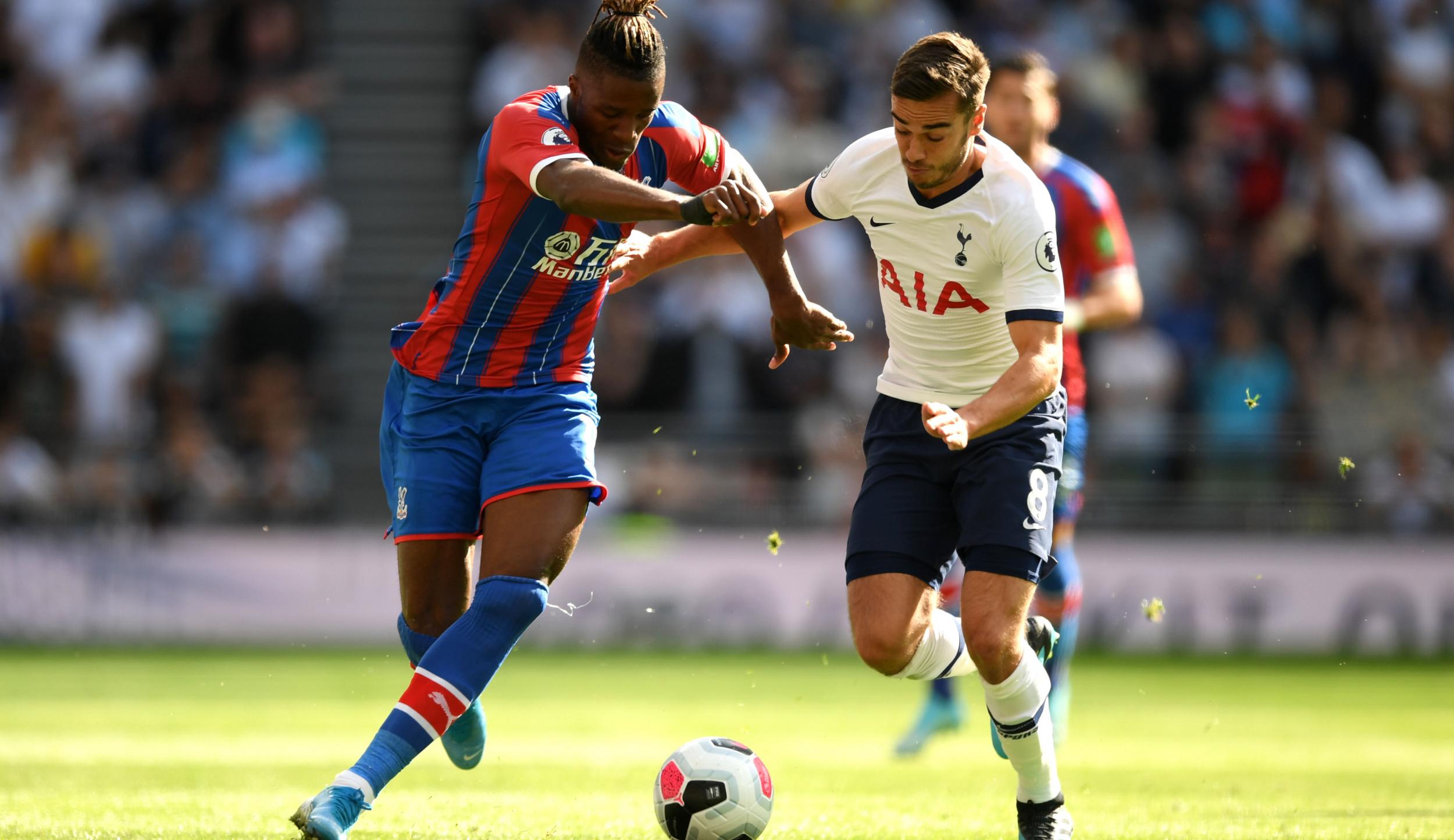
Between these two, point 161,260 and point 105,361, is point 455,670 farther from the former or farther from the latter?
point 161,260

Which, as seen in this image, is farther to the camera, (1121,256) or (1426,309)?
(1426,309)

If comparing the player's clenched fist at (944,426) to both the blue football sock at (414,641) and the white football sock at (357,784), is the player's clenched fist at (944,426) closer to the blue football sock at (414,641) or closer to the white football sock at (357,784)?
the white football sock at (357,784)

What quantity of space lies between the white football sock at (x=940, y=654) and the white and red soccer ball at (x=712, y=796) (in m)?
0.64

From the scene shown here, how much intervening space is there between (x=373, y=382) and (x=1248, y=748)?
10249 mm

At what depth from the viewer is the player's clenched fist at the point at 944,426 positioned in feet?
16.2

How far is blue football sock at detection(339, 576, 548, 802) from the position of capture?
534 centimetres

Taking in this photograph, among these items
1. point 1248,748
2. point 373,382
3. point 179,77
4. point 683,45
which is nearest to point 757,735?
point 1248,748

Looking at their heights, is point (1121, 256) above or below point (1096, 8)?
below

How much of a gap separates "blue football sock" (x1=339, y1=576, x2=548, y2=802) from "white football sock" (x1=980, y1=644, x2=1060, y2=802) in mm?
1512

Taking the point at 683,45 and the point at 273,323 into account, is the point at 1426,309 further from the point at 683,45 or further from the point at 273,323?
the point at 273,323

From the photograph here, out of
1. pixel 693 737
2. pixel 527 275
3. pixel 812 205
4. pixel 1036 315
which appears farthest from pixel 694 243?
pixel 693 737

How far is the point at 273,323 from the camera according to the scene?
15.6 metres

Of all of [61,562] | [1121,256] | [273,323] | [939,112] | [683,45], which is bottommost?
[61,562]

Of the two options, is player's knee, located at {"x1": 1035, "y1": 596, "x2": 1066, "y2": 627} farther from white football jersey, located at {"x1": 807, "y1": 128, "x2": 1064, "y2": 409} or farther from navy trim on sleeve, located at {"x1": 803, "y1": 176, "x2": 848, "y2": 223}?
navy trim on sleeve, located at {"x1": 803, "y1": 176, "x2": 848, "y2": 223}
